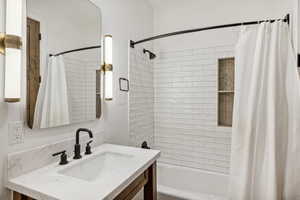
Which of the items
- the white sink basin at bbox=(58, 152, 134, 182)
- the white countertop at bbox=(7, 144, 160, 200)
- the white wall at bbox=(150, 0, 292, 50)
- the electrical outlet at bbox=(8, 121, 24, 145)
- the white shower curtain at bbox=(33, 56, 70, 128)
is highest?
the white wall at bbox=(150, 0, 292, 50)

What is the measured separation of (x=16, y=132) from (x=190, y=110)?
1.96 m

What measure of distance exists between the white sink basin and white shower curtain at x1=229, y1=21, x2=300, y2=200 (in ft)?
2.87

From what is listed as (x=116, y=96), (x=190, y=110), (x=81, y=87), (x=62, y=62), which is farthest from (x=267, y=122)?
(x=62, y=62)

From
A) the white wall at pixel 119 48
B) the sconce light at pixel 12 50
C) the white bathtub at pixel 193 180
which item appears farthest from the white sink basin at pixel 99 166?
the white bathtub at pixel 193 180

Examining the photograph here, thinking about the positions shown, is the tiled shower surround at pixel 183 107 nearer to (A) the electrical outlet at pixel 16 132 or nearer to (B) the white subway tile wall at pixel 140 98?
(B) the white subway tile wall at pixel 140 98

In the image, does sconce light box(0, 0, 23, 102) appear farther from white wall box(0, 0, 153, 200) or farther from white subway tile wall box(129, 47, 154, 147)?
white subway tile wall box(129, 47, 154, 147)

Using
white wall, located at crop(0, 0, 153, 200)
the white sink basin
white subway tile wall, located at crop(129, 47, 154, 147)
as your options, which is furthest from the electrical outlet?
white subway tile wall, located at crop(129, 47, 154, 147)

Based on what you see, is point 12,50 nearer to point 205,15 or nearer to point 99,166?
point 99,166

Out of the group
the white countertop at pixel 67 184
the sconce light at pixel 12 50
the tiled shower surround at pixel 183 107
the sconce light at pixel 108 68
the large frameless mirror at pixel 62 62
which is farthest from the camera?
the tiled shower surround at pixel 183 107

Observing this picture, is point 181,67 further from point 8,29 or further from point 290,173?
point 8,29

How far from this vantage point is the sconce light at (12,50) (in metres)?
0.84

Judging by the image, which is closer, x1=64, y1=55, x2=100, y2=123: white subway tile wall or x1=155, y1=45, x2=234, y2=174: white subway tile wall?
x1=64, y1=55, x2=100, y2=123: white subway tile wall

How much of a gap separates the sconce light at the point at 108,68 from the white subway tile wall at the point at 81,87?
0.25 feet

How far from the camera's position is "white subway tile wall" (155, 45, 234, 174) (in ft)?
7.40
